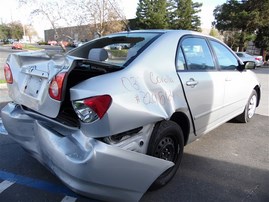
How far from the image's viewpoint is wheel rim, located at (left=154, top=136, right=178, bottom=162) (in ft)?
9.21

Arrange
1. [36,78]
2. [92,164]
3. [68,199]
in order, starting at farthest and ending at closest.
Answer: [68,199] < [36,78] < [92,164]

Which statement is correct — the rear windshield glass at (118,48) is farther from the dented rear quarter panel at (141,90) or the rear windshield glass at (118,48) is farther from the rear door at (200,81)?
the rear door at (200,81)

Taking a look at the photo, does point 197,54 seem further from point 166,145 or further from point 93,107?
point 93,107

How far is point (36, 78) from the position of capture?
102 inches

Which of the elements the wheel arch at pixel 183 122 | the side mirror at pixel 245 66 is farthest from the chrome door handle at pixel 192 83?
the side mirror at pixel 245 66

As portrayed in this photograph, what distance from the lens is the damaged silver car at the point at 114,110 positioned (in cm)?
216

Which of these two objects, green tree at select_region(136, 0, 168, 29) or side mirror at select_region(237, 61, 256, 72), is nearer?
side mirror at select_region(237, 61, 256, 72)

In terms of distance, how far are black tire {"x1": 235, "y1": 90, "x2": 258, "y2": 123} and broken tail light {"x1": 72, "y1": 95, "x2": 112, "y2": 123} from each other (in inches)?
150

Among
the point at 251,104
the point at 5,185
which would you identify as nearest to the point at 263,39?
the point at 251,104

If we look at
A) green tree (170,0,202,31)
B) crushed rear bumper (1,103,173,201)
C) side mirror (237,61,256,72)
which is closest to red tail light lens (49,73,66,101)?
crushed rear bumper (1,103,173,201)

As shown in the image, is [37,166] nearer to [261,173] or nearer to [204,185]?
[204,185]

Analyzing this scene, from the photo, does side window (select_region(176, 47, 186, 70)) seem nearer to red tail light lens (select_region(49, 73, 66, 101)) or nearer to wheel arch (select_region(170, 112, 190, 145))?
wheel arch (select_region(170, 112, 190, 145))

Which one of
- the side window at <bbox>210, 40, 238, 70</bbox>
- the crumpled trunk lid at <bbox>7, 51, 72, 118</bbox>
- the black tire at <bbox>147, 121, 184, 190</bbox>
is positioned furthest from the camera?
the side window at <bbox>210, 40, 238, 70</bbox>

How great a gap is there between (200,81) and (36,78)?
1.86m
